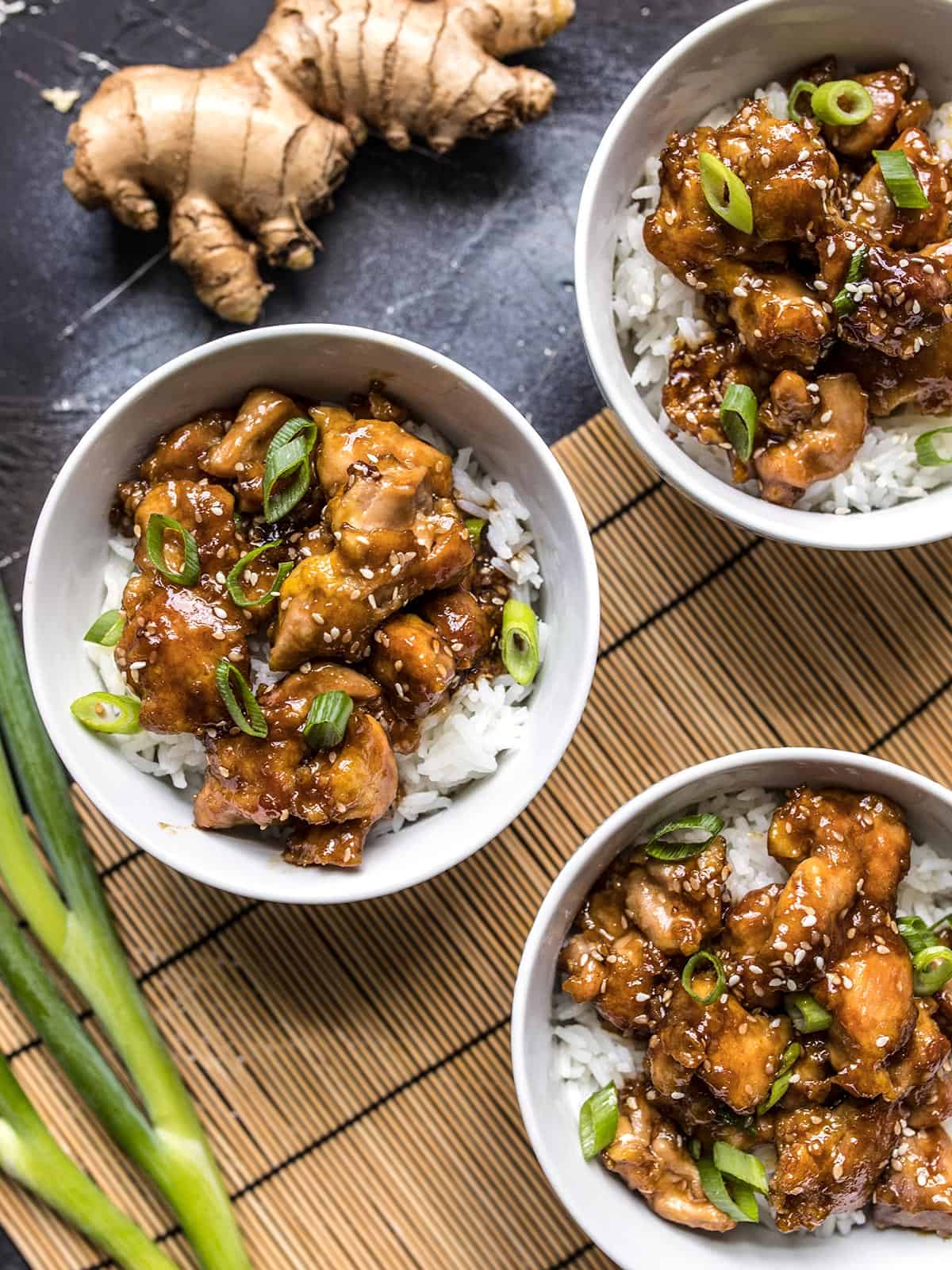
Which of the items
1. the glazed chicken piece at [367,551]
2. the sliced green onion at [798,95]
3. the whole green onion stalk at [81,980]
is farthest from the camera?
the whole green onion stalk at [81,980]

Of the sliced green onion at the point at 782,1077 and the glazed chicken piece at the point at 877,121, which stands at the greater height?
the glazed chicken piece at the point at 877,121

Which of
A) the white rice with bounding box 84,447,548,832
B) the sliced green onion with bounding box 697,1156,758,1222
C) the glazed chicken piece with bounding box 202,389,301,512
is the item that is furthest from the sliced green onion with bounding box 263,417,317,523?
the sliced green onion with bounding box 697,1156,758,1222

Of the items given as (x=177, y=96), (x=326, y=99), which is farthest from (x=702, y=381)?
(x=177, y=96)

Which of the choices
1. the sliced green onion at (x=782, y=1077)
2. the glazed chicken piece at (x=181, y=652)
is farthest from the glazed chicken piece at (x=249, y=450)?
the sliced green onion at (x=782, y=1077)

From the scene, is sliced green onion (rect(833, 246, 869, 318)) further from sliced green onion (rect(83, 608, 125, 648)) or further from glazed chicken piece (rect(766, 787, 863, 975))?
sliced green onion (rect(83, 608, 125, 648))

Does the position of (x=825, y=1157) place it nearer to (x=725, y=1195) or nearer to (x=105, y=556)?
(x=725, y=1195)

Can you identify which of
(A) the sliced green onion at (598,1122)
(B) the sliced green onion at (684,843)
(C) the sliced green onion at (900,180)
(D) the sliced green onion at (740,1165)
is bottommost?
(D) the sliced green onion at (740,1165)

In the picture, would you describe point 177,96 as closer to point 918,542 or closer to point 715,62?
point 715,62

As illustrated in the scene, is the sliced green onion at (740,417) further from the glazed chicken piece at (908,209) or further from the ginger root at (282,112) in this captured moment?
the ginger root at (282,112)
